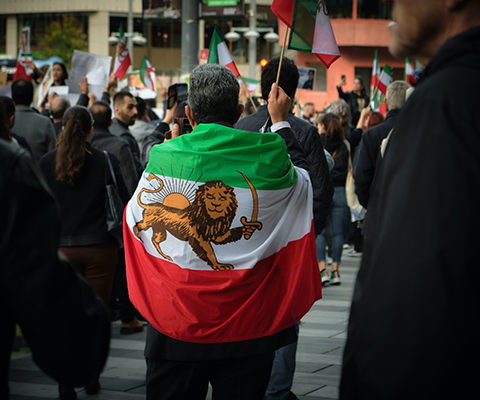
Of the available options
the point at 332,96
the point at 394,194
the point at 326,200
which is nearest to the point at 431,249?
the point at 394,194

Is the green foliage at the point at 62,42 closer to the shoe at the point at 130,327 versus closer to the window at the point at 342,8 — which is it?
the window at the point at 342,8

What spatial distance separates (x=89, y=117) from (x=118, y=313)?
2775mm

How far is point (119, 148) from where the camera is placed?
242 inches

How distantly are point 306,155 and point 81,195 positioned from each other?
172cm

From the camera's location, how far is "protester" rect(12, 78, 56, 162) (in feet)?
21.6

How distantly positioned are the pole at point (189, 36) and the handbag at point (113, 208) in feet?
18.9

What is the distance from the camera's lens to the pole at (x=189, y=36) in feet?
34.3

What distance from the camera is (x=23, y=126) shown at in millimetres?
6617

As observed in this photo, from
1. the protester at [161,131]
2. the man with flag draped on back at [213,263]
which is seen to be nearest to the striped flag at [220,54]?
the protester at [161,131]

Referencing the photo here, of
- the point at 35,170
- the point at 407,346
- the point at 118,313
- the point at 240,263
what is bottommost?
the point at 118,313

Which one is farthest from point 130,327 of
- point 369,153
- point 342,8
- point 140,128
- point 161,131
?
point 342,8

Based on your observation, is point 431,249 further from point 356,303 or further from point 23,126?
point 23,126

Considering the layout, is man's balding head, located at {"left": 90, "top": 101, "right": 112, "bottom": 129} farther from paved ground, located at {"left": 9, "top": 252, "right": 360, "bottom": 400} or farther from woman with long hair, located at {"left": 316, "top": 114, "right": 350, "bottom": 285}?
woman with long hair, located at {"left": 316, "top": 114, "right": 350, "bottom": 285}

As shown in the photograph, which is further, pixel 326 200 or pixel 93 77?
pixel 93 77
